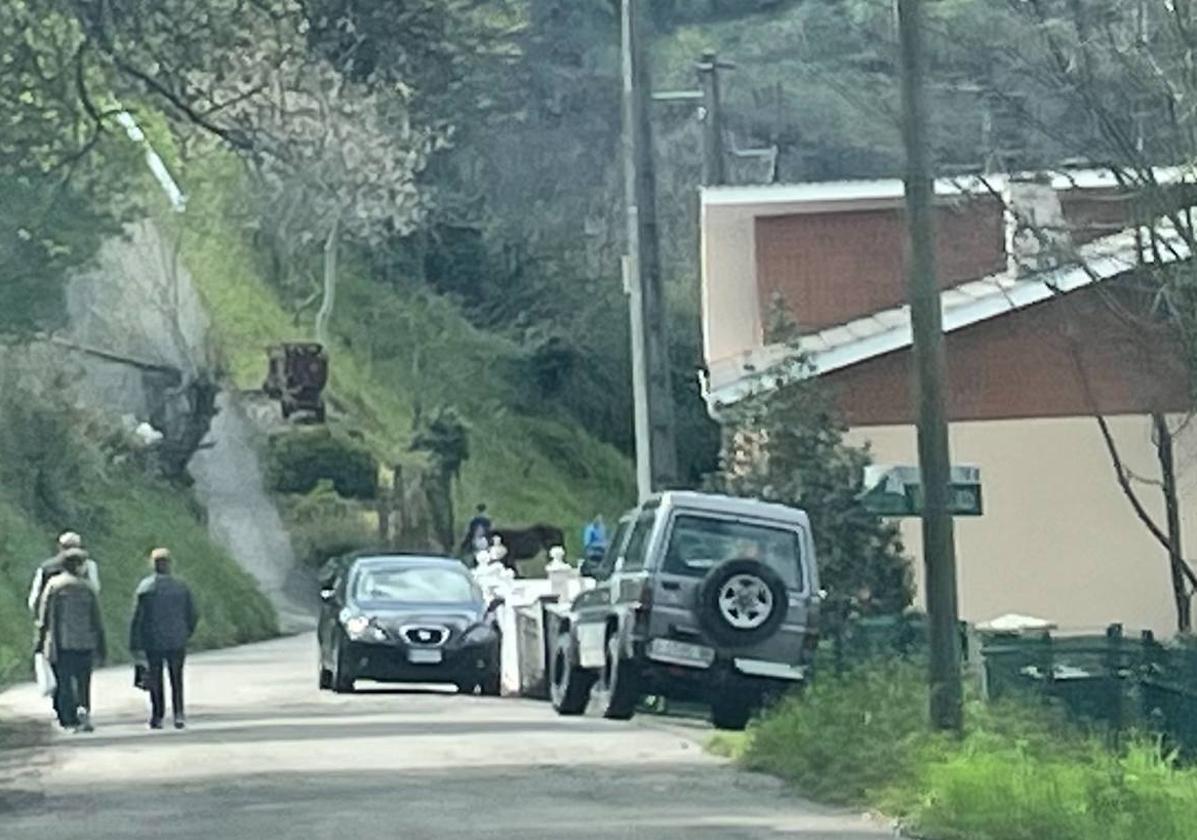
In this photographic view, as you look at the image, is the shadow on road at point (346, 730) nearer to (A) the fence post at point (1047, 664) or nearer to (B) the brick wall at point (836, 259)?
(A) the fence post at point (1047, 664)

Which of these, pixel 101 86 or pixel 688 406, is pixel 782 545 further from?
pixel 688 406

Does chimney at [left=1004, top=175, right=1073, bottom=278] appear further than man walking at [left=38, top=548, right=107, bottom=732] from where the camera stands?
Yes

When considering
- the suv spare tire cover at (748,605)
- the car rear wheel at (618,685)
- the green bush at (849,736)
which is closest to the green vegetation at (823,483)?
the car rear wheel at (618,685)

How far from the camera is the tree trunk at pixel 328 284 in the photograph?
62312 millimetres

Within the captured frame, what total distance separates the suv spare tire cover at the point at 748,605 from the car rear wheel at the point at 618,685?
2.86ft

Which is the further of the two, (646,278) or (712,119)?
(712,119)

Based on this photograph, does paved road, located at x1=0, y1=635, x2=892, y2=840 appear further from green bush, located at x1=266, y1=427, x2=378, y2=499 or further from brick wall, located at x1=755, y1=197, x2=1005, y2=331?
green bush, located at x1=266, y1=427, x2=378, y2=499

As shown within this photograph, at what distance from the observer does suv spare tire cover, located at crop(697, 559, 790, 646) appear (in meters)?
27.4

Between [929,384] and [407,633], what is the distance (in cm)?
1326

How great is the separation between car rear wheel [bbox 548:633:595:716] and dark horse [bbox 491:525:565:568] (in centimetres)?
2981

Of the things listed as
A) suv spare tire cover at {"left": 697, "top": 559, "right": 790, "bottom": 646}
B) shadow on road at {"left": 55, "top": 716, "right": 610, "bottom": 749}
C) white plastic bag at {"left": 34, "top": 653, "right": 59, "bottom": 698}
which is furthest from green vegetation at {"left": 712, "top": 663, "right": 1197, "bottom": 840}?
white plastic bag at {"left": 34, "top": 653, "right": 59, "bottom": 698}

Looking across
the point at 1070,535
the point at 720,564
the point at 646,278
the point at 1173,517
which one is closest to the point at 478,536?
the point at 1070,535

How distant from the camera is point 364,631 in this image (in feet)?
113

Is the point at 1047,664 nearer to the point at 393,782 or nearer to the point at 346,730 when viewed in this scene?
the point at 393,782
